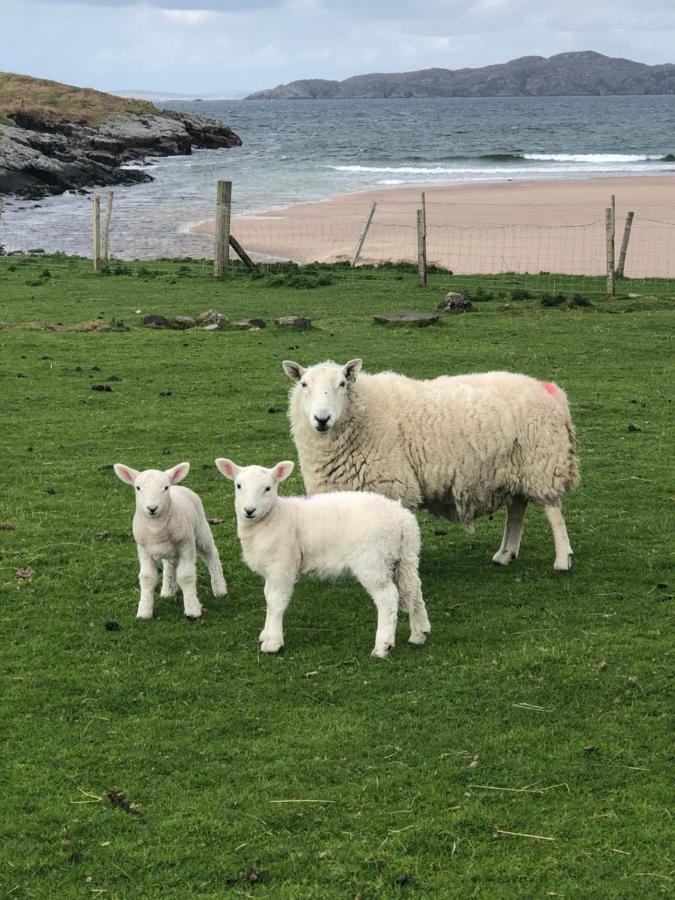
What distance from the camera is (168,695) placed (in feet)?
20.6

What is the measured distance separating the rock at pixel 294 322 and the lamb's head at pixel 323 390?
385 inches

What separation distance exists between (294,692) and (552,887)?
214 centimetres

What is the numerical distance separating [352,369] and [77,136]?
81.3 meters

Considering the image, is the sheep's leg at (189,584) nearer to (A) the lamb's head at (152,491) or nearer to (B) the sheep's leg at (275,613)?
(A) the lamb's head at (152,491)

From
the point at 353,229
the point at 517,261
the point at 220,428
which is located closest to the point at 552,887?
the point at 220,428

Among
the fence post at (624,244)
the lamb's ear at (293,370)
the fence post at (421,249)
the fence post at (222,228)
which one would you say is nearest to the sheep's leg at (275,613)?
the lamb's ear at (293,370)

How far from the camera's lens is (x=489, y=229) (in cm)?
3828

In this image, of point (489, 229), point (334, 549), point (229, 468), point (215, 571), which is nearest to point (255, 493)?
point (229, 468)

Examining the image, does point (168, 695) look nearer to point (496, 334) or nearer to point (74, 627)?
point (74, 627)

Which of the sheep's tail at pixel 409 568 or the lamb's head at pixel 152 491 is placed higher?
the lamb's head at pixel 152 491

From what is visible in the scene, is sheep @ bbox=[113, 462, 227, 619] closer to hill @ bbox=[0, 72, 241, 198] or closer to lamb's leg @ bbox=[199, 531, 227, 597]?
lamb's leg @ bbox=[199, 531, 227, 597]

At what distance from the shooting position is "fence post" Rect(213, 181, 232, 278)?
24094mm

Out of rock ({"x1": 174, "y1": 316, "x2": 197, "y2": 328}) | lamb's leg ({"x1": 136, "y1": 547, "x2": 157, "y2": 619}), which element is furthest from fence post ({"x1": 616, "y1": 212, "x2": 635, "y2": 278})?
lamb's leg ({"x1": 136, "y1": 547, "x2": 157, "y2": 619})

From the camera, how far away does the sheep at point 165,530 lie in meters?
7.15
